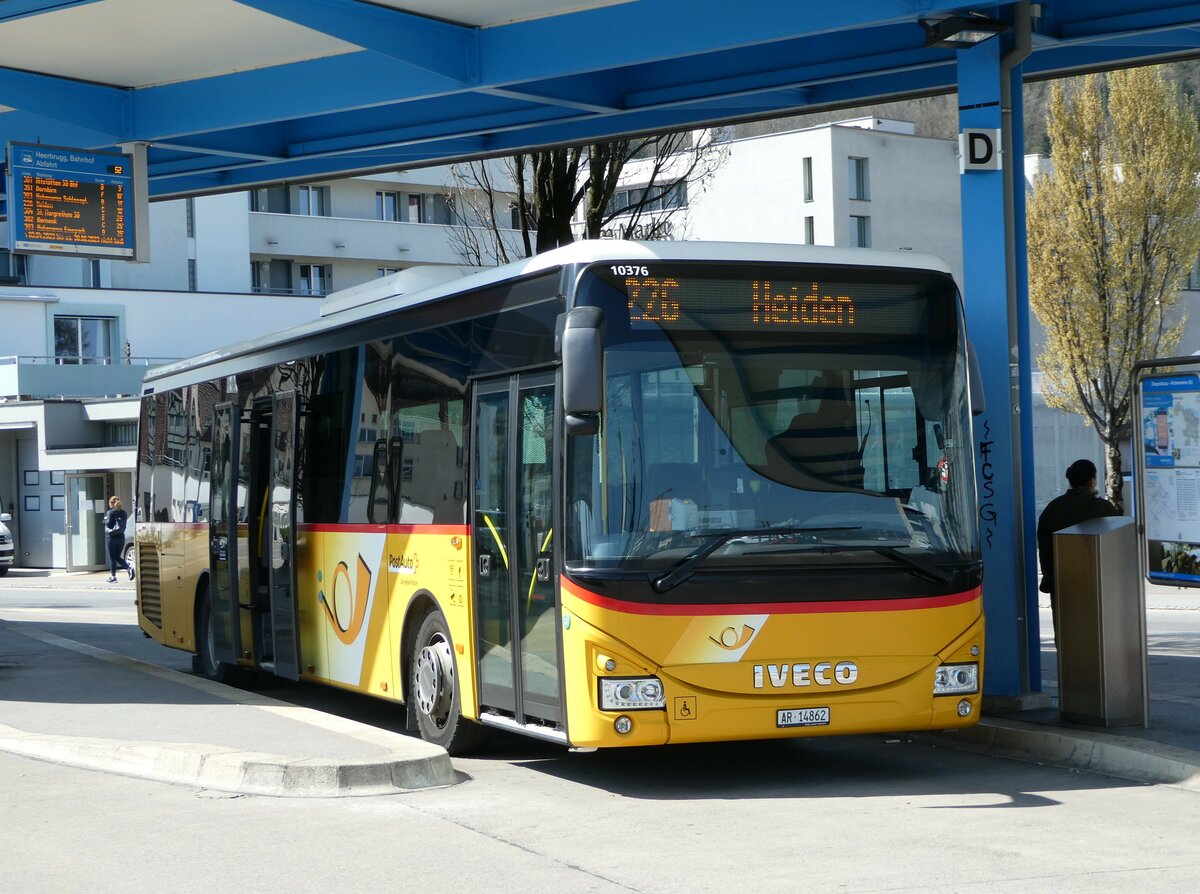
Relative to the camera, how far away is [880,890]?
6.83m

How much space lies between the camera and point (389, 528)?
38.9 feet

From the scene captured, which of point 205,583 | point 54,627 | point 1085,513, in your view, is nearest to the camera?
point 1085,513

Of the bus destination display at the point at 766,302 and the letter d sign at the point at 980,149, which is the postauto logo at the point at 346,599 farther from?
the letter d sign at the point at 980,149

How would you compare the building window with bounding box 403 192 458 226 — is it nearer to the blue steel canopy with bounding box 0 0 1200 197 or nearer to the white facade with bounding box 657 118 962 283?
the white facade with bounding box 657 118 962 283

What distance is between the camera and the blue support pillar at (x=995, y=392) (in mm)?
11805

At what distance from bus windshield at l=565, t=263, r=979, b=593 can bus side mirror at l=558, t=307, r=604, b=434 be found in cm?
30

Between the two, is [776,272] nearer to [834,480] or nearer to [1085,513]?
[834,480]

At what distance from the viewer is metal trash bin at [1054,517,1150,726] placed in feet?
36.0

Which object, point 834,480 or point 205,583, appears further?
point 205,583

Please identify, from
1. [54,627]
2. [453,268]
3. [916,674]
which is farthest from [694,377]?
[54,627]

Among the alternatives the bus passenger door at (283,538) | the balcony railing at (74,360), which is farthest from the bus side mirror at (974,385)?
the balcony railing at (74,360)

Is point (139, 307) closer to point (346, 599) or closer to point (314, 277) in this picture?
point (314, 277)

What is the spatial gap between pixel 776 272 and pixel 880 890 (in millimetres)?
3931

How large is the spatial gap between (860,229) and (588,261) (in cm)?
5690
